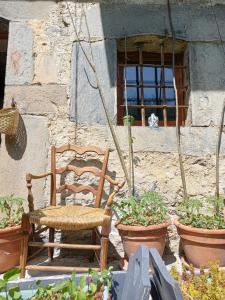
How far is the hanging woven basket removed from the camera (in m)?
2.43

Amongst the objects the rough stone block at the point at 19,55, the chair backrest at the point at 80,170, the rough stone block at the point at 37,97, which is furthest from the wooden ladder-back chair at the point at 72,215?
the rough stone block at the point at 19,55

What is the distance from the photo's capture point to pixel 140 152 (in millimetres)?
2633

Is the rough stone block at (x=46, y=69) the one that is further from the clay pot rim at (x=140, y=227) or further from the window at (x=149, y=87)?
the clay pot rim at (x=140, y=227)

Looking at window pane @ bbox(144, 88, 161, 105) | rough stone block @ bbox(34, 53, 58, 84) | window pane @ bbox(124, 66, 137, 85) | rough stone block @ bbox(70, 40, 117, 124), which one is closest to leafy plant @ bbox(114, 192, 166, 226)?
rough stone block @ bbox(70, 40, 117, 124)

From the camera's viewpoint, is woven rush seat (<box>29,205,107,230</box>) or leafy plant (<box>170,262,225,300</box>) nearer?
leafy plant (<box>170,262,225,300</box>)

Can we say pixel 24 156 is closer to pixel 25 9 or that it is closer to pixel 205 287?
pixel 25 9

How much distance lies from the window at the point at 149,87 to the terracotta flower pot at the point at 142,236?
110 cm

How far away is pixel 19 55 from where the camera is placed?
109 inches

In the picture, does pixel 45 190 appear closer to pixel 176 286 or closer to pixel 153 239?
pixel 153 239

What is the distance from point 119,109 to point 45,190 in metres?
1.04

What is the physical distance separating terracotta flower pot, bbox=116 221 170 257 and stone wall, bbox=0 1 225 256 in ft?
1.60

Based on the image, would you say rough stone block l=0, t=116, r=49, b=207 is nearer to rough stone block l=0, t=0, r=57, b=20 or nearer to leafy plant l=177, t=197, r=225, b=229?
rough stone block l=0, t=0, r=57, b=20

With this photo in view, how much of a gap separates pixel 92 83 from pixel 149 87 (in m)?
0.60

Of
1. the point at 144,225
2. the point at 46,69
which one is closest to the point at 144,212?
the point at 144,225
